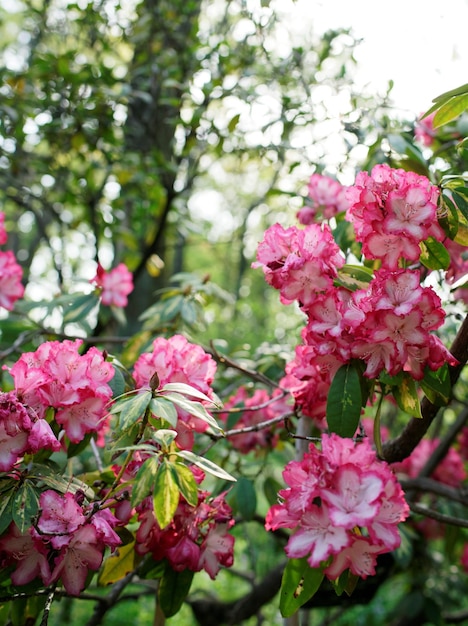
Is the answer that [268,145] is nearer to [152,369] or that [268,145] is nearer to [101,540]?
[152,369]

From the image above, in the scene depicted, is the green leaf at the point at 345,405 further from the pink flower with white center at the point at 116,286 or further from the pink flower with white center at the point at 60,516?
the pink flower with white center at the point at 116,286

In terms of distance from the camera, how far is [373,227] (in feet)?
3.82

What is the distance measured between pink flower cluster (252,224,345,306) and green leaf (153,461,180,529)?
39cm

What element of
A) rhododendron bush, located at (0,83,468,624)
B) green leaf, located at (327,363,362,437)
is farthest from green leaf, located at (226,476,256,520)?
green leaf, located at (327,363,362,437)

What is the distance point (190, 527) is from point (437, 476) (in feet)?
7.65

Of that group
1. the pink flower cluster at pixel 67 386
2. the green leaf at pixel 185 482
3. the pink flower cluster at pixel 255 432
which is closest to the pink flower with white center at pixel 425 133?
the pink flower cluster at pixel 255 432

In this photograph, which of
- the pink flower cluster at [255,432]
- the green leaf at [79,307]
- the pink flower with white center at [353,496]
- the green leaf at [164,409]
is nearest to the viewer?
the pink flower with white center at [353,496]

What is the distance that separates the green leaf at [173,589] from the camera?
1.27m

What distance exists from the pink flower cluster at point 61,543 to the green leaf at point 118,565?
20cm

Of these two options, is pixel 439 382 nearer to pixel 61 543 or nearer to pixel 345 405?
pixel 345 405

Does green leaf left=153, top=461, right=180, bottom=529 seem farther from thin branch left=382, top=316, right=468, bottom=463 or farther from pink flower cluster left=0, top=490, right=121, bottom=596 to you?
thin branch left=382, top=316, right=468, bottom=463

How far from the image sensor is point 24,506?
3.46 feet

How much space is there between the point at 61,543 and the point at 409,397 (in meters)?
0.64

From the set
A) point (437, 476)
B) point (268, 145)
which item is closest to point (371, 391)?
point (268, 145)
